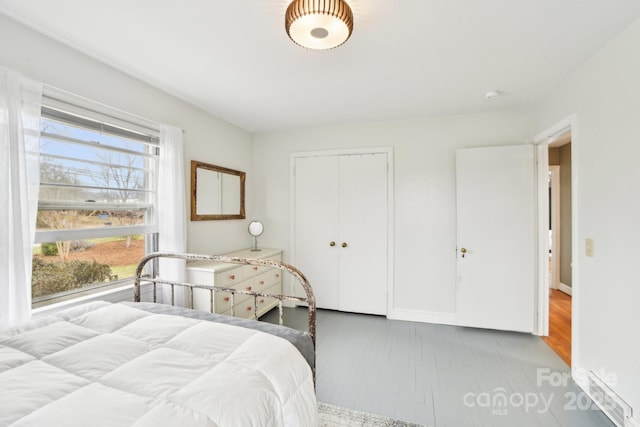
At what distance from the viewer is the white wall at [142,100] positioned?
68.0 inches

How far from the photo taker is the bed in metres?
0.80

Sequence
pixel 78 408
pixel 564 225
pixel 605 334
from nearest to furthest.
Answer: pixel 78 408 → pixel 605 334 → pixel 564 225

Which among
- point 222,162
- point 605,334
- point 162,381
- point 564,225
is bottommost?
point 605,334

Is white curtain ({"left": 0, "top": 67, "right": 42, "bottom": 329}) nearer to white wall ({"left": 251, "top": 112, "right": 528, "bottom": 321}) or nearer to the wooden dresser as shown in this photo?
the wooden dresser

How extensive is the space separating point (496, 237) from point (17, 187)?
3.90 m

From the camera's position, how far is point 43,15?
164cm

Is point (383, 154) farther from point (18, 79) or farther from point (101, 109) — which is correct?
point (18, 79)

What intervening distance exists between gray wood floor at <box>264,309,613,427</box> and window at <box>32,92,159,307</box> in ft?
6.37

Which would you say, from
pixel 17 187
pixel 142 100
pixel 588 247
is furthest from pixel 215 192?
pixel 588 247

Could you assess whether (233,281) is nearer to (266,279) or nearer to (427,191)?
(266,279)

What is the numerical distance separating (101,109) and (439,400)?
3245mm

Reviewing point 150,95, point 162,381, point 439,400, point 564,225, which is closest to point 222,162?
point 150,95

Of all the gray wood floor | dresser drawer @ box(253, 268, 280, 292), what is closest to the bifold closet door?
dresser drawer @ box(253, 268, 280, 292)

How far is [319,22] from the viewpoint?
4.69 feet
